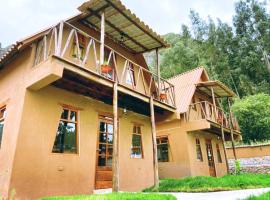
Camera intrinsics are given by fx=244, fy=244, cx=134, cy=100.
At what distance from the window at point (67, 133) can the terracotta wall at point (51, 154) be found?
0.54 feet

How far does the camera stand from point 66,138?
299 inches

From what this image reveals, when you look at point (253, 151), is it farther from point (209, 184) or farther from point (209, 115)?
point (209, 184)

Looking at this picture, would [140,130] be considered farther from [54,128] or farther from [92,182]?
[54,128]

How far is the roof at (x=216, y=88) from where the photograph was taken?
47.8ft

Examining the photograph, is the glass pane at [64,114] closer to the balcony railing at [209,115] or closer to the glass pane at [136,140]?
the glass pane at [136,140]

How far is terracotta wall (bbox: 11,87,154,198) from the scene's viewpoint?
6434 millimetres

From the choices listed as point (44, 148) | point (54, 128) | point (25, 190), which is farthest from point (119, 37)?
point (25, 190)

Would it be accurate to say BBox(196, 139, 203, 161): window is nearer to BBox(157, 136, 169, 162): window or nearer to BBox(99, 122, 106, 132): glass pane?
BBox(157, 136, 169, 162): window

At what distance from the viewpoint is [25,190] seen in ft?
20.6

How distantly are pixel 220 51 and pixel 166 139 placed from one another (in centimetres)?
2179

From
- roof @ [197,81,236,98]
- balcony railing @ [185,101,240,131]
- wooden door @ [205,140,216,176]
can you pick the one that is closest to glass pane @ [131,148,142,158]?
balcony railing @ [185,101,240,131]

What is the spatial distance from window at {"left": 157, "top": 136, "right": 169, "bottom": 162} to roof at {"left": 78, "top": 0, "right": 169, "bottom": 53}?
608cm

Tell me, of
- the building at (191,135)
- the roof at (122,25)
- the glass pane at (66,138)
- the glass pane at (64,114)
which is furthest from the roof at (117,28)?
the building at (191,135)

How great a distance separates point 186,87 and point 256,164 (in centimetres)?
812
